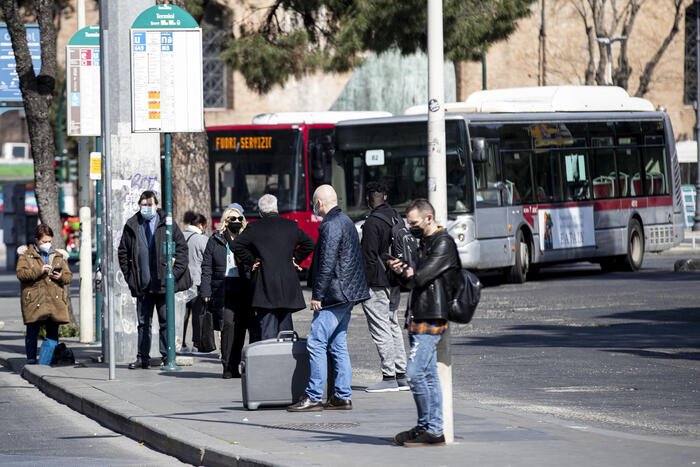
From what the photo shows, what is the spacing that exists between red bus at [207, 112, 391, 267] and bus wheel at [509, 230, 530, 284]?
160 inches

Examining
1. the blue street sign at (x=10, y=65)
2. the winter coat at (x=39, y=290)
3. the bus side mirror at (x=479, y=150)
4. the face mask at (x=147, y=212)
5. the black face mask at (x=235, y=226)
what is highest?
the blue street sign at (x=10, y=65)

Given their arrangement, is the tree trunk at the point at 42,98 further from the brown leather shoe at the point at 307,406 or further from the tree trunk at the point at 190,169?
the brown leather shoe at the point at 307,406

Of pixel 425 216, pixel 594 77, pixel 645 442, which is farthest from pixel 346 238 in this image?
pixel 594 77

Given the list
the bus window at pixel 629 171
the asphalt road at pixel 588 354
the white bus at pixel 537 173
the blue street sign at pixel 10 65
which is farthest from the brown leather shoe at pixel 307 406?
the bus window at pixel 629 171

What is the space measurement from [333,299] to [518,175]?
14.7 meters

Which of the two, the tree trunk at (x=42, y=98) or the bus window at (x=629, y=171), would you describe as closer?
the tree trunk at (x=42, y=98)

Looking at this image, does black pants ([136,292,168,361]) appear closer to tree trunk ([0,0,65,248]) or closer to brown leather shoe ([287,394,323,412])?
brown leather shoe ([287,394,323,412])

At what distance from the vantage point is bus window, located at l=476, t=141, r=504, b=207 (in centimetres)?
2283

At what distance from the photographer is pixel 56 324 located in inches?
534

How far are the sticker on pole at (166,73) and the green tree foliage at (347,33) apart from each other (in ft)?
38.8

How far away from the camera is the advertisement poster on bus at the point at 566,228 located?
24.4 metres

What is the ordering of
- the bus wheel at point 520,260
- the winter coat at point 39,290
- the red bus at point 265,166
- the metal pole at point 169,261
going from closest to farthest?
the metal pole at point 169,261 → the winter coat at point 39,290 → the bus wheel at point 520,260 → the red bus at point 265,166

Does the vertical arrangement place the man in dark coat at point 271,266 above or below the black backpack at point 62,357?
above

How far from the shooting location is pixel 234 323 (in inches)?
466
